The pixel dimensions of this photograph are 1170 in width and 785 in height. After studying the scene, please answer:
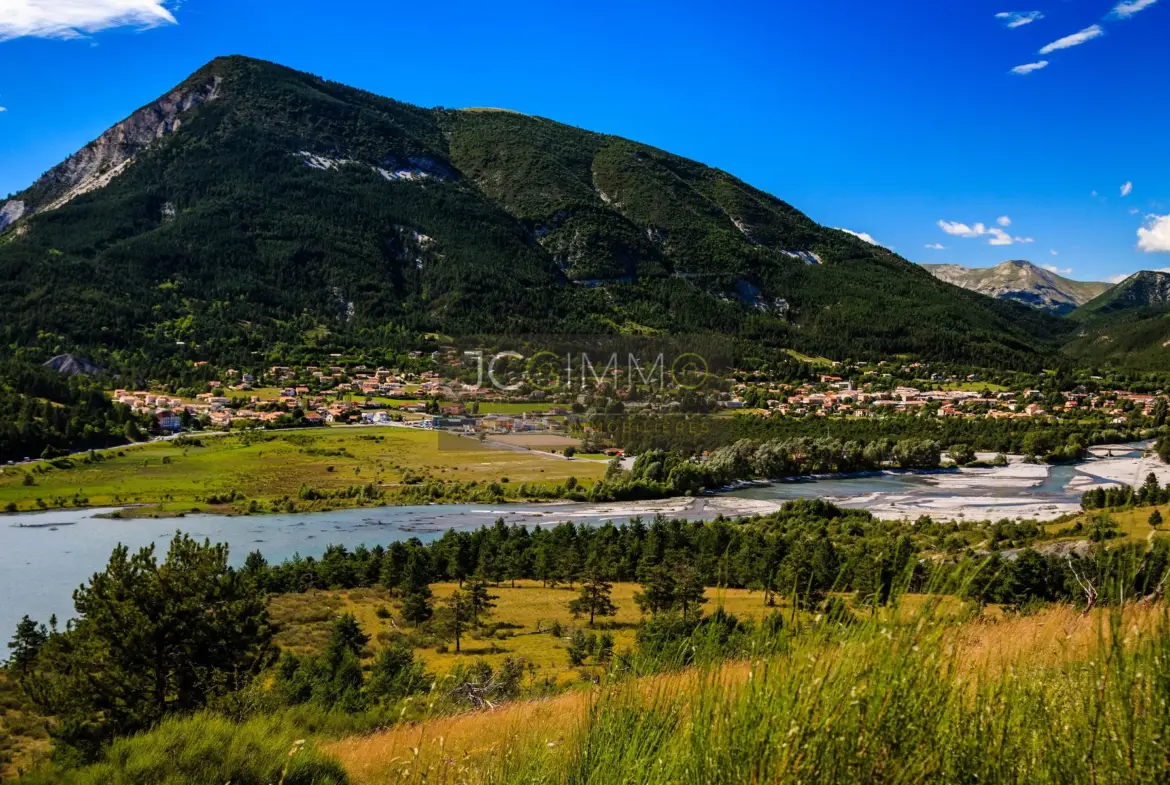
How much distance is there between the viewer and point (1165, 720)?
1.39 m

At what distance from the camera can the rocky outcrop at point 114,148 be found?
13875 centimetres

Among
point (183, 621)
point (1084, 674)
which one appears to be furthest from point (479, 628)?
point (1084, 674)

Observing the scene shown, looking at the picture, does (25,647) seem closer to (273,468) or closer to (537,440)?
(273,468)

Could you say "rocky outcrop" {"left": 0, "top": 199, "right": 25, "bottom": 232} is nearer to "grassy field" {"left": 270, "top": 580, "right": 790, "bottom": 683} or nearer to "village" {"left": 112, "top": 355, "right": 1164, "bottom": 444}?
"village" {"left": 112, "top": 355, "right": 1164, "bottom": 444}

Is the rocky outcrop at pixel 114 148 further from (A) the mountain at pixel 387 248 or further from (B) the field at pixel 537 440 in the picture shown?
(B) the field at pixel 537 440

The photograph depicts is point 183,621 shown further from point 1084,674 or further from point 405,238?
point 405,238

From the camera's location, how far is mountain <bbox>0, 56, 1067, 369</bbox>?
88438 mm

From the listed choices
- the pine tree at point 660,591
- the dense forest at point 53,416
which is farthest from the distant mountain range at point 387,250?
the pine tree at point 660,591

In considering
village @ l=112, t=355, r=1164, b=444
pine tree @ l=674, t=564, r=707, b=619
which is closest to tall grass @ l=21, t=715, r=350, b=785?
pine tree @ l=674, t=564, r=707, b=619

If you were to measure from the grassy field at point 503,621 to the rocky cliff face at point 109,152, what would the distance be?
143585 millimetres

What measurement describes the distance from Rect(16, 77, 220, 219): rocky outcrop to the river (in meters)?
130

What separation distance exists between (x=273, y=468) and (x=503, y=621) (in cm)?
2674

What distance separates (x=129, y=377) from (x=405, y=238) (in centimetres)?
6453

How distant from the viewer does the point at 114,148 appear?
143 meters
